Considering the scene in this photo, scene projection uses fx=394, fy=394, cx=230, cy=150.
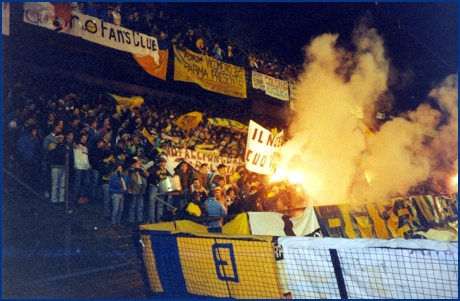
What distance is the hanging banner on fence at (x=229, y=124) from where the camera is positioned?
Answer: 540 inches

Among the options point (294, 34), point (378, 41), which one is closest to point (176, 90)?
point (378, 41)

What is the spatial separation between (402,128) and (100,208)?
16.4 metres

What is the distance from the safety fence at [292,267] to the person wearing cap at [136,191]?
10.2 feet

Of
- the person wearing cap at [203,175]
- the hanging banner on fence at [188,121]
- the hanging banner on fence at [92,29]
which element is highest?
the hanging banner on fence at [92,29]

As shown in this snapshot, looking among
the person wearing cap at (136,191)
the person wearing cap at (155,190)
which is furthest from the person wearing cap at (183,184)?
the person wearing cap at (136,191)

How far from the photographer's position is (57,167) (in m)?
7.28

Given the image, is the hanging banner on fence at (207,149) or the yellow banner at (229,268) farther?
the hanging banner on fence at (207,149)

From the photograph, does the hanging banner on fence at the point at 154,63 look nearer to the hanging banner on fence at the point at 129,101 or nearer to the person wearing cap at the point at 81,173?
the hanging banner on fence at the point at 129,101

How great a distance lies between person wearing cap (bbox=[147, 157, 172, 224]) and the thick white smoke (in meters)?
4.47

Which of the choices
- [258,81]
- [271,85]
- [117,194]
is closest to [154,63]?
[117,194]

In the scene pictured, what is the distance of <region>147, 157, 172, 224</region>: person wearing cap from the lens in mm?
8828

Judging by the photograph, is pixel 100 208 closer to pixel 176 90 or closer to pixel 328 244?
pixel 328 244

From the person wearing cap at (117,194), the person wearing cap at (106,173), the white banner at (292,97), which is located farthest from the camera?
the white banner at (292,97)

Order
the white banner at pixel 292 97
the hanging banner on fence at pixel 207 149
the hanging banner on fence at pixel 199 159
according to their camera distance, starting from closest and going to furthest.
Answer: the hanging banner on fence at pixel 199 159
the hanging banner on fence at pixel 207 149
the white banner at pixel 292 97
